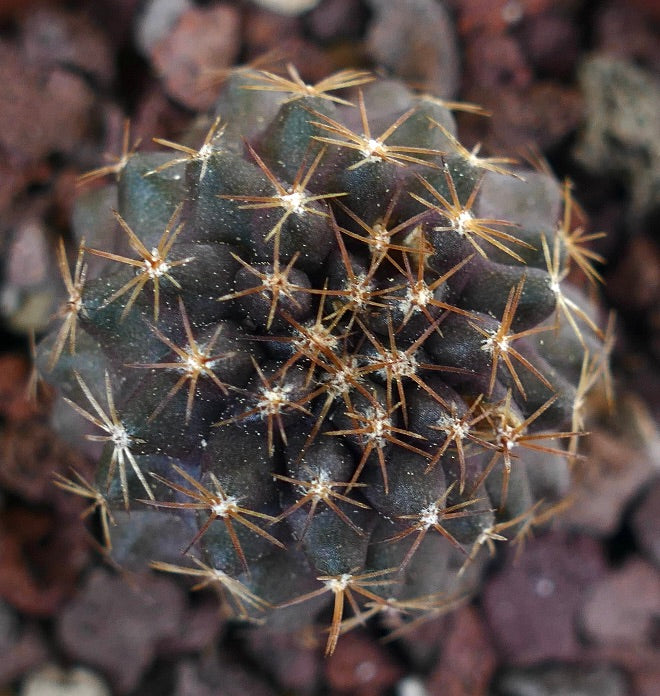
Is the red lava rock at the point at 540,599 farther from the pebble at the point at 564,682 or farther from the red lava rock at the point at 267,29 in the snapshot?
the red lava rock at the point at 267,29

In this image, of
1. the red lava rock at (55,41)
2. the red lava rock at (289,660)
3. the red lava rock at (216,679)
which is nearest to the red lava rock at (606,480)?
the red lava rock at (289,660)

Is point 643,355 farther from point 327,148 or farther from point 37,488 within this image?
point 37,488

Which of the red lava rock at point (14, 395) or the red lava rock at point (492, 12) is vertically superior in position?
the red lava rock at point (492, 12)

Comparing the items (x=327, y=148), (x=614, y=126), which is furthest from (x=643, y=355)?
(x=327, y=148)

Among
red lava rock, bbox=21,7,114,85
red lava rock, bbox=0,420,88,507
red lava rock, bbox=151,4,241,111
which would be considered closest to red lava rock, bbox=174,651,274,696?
red lava rock, bbox=0,420,88,507

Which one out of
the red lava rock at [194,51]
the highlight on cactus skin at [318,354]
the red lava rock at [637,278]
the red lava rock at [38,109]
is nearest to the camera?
the highlight on cactus skin at [318,354]

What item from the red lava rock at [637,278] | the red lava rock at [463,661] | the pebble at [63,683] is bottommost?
the pebble at [63,683]
